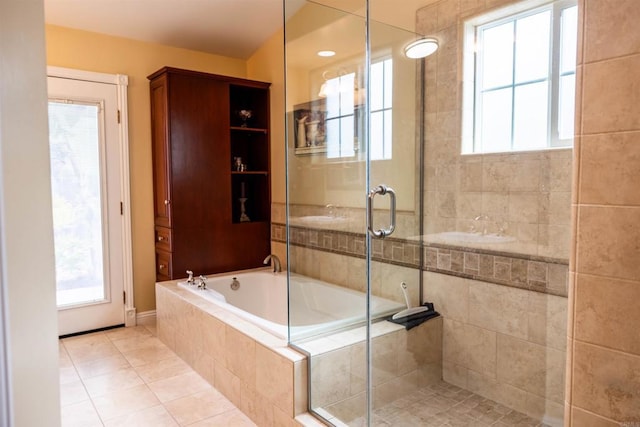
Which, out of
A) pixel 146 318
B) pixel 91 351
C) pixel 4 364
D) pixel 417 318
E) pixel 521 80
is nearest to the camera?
pixel 4 364

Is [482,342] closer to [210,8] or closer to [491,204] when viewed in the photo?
[491,204]

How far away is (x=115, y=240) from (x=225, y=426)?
79.5 inches

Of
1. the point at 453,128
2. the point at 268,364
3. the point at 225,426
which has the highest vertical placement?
the point at 453,128

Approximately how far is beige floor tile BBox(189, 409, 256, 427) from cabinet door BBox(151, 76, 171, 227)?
5.49ft

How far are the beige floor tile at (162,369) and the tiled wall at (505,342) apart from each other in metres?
1.68

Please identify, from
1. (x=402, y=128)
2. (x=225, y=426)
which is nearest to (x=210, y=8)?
(x=402, y=128)

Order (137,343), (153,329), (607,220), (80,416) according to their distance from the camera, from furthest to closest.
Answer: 1. (153,329)
2. (137,343)
3. (80,416)
4. (607,220)

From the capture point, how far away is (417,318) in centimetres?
246

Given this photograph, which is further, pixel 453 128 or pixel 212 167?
pixel 212 167

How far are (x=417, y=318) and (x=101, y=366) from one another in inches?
82.7

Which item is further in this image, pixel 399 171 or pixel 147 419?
pixel 399 171

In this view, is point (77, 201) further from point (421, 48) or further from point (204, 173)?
point (421, 48)

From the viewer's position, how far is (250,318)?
2.48 meters

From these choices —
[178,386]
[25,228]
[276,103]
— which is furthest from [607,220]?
[276,103]
